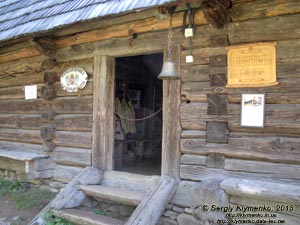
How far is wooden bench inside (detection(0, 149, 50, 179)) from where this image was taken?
5.16 meters

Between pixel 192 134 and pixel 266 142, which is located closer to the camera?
pixel 266 142

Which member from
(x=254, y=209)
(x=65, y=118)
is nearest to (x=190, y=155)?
(x=254, y=209)

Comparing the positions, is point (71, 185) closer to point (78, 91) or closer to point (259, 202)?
point (78, 91)

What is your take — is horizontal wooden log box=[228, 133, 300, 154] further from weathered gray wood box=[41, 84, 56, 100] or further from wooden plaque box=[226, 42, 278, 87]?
weathered gray wood box=[41, 84, 56, 100]

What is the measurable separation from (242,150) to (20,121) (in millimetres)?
4155

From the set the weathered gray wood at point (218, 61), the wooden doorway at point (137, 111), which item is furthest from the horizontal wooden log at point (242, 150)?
the wooden doorway at point (137, 111)

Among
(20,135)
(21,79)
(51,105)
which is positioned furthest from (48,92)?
(20,135)

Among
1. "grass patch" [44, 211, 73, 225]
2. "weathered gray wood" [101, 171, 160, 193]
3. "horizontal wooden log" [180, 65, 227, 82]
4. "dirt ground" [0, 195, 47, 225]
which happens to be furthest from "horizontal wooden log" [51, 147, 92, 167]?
"horizontal wooden log" [180, 65, 227, 82]

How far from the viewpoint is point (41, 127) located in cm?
548

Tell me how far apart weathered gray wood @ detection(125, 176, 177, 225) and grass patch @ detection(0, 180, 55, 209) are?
217 centimetres

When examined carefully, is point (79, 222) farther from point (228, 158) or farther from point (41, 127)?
point (41, 127)

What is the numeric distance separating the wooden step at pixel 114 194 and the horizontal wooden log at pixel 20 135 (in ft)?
5.78

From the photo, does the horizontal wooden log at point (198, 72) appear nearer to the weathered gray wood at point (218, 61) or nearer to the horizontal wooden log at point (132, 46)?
the weathered gray wood at point (218, 61)

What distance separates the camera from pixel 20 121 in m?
5.95
